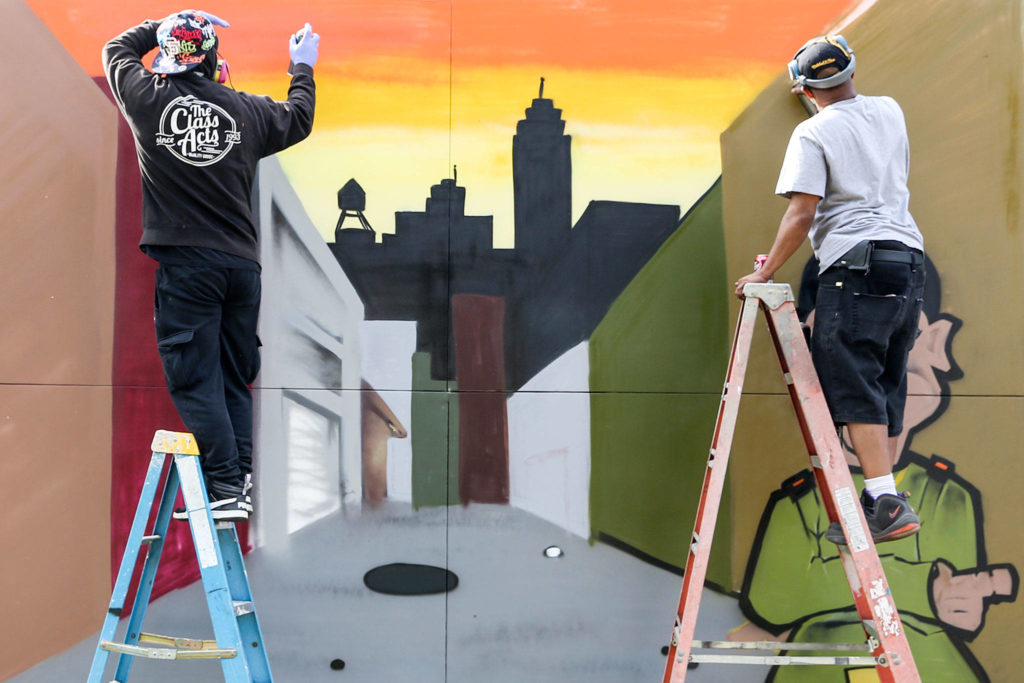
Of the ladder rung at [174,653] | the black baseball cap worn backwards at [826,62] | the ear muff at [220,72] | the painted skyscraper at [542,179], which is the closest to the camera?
the ladder rung at [174,653]

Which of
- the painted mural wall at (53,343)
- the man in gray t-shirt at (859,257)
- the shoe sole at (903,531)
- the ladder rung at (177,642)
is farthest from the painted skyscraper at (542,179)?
the ladder rung at (177,642)

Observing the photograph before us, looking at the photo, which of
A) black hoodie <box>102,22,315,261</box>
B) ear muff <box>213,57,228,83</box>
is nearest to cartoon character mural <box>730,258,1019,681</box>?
Answer: black hoodie <box>102,22,315,261</box>

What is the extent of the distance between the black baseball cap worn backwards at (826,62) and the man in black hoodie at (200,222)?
5.98 feet

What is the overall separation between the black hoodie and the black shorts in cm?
188

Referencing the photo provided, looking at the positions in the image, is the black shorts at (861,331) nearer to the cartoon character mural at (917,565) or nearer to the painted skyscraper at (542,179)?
the cartoon character mural at (917,565)

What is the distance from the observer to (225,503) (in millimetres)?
2260

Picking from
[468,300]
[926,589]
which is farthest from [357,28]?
[926,589]

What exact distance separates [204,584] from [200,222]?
1113mm

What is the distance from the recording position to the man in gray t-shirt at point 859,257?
2.19 metres

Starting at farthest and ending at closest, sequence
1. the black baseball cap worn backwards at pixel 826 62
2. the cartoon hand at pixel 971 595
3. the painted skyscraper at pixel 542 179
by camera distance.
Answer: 1. the painted skyscraper at pixel 542 179
2. the cartoon hand at pixel 971 595
3. the black baseball cap worn backwards at pixel 826 62

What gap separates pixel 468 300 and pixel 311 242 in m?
0.65

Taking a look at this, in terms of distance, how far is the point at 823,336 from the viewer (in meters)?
2.24

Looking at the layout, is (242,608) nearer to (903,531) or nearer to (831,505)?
(831,505)

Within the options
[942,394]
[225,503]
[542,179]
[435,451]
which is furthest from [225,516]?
[942,394]
